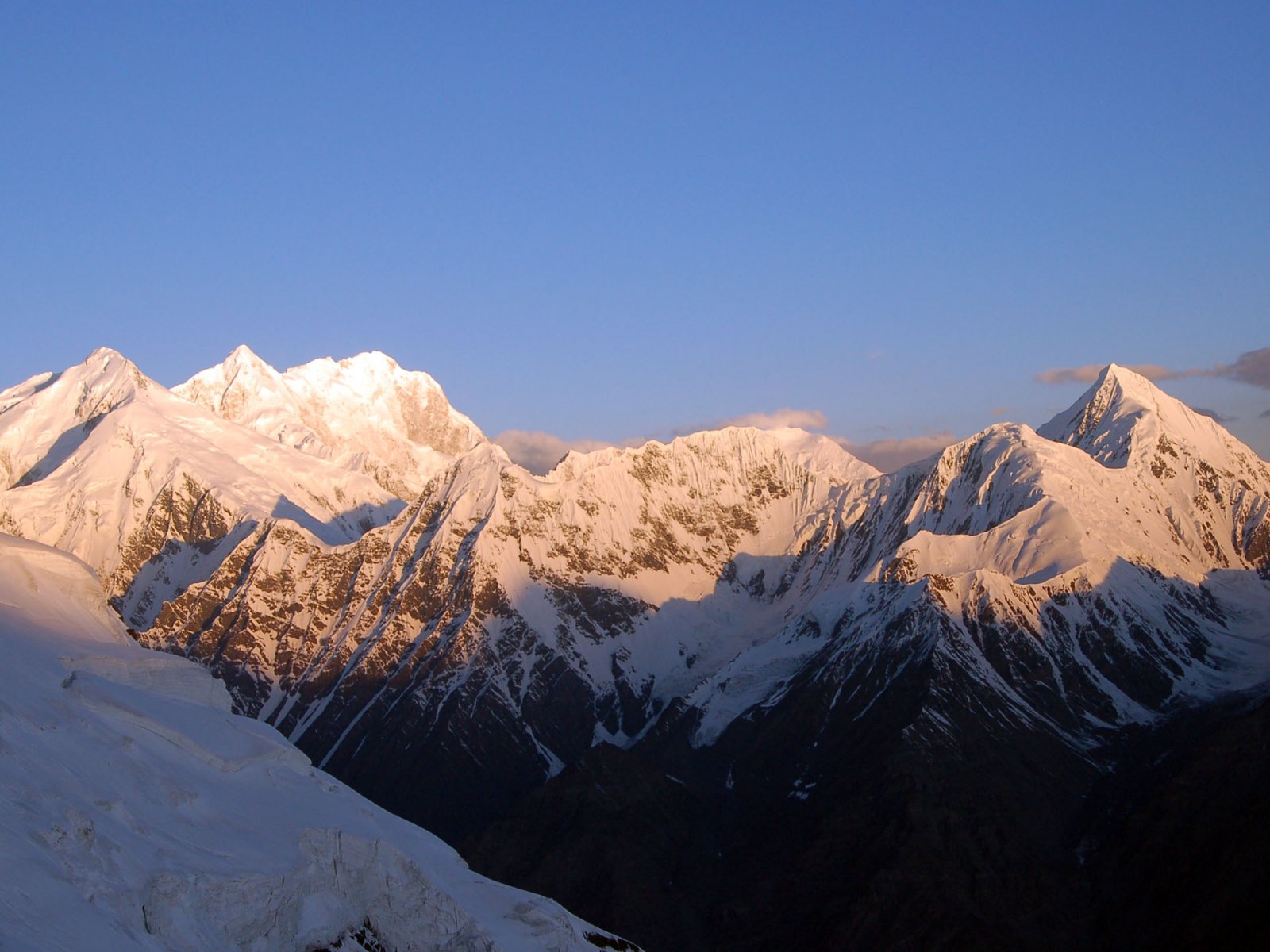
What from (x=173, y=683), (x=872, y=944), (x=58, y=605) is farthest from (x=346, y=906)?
(x=872, y=944)

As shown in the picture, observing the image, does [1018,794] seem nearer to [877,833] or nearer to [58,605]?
[877,833]

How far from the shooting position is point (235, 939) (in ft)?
262

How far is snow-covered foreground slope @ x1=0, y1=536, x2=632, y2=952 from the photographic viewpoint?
7256 centimetres

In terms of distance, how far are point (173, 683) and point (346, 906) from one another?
35.5m

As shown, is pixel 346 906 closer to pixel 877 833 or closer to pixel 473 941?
pixel 473 941

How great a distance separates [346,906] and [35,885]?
2650 centimetres

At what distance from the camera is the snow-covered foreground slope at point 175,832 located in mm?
72562

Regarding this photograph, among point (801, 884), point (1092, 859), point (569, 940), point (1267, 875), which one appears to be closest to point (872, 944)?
point (801, 884)

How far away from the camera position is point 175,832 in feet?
278

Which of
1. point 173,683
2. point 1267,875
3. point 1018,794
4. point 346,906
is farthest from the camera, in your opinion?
point 1018,794

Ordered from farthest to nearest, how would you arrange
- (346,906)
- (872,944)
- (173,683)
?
(872,944), (173,683), (346,906)

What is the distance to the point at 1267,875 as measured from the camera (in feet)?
512

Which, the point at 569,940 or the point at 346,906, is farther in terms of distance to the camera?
the point at 569,940

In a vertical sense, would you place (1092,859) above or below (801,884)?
above
